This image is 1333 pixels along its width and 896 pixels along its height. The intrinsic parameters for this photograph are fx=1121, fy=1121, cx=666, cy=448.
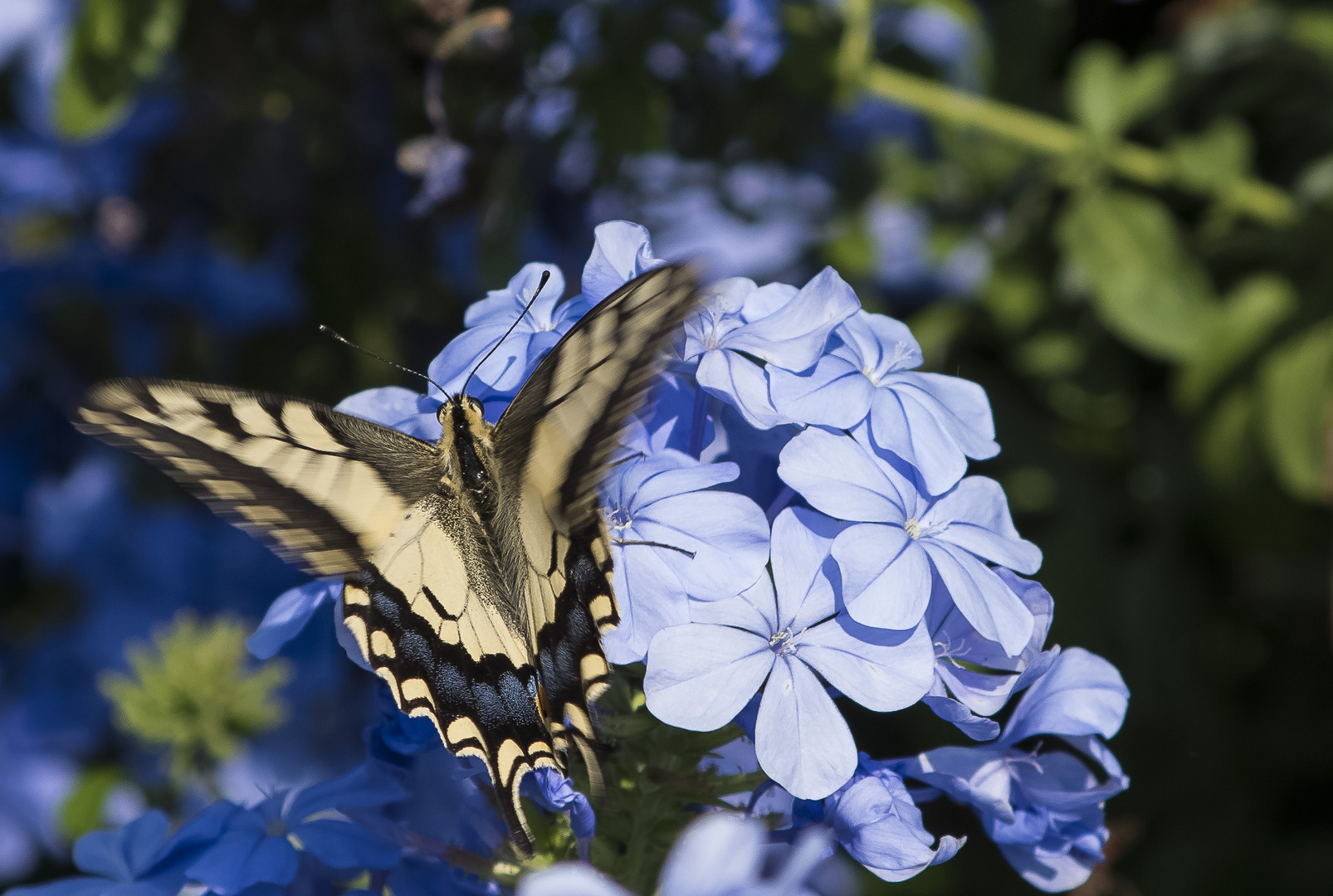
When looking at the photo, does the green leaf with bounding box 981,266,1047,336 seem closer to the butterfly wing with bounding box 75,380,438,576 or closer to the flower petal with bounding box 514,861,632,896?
the butterfly wing with bounding box 75,380,438,576

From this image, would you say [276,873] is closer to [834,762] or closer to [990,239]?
[834,762]

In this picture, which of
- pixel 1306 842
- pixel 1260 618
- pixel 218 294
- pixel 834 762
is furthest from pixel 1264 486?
pixel 218 294

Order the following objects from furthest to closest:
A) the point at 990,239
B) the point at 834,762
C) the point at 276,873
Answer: the point at 990,239, the point at 276,873, the point at 834,762

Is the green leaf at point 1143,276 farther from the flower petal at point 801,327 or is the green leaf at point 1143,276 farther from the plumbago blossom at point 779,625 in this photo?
the flower petal at point 801,327

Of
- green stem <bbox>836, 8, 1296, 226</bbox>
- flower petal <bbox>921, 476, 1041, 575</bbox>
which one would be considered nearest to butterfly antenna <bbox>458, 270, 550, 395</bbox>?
flower petal <bbox>921, 476, 1041, 575</bbox>

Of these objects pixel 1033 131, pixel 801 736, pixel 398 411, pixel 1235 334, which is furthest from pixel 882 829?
pixel 1033 131


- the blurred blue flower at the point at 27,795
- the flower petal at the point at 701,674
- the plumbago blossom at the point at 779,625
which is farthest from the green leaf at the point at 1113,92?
the blurred blue flower at the point at 27,795
